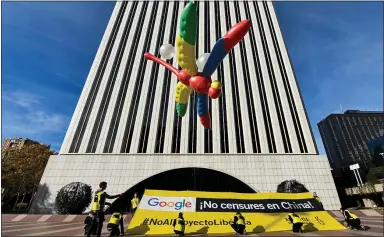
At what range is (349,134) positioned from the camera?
276 ft

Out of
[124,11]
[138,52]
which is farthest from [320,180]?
[124,11]

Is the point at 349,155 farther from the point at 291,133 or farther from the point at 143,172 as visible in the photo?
the point at 143,172

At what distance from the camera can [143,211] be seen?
10078 millimetres

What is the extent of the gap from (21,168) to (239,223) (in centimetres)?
3779

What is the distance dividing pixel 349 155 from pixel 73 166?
90842 mm

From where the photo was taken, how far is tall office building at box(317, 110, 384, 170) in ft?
266

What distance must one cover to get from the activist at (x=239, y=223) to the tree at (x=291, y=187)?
1572 cm

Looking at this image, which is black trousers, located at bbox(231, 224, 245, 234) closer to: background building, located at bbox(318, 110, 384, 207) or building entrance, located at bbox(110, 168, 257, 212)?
building entrance, located at bbox(110, 168, 257, 212)

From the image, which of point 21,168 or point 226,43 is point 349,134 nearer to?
point 226,43

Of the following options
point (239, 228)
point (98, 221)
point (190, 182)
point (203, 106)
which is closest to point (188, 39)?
point (203, 106)

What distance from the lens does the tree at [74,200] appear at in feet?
68.8

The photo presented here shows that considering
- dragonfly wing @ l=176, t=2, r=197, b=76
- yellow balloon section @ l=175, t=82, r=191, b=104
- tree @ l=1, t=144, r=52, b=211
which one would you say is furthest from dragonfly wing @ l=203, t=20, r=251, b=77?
tree @ l=1, t=144, r=52, b=211

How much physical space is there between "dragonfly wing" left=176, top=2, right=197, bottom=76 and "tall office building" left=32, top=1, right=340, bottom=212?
1845cm

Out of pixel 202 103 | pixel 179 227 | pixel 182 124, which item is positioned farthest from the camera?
pixel 182 124
